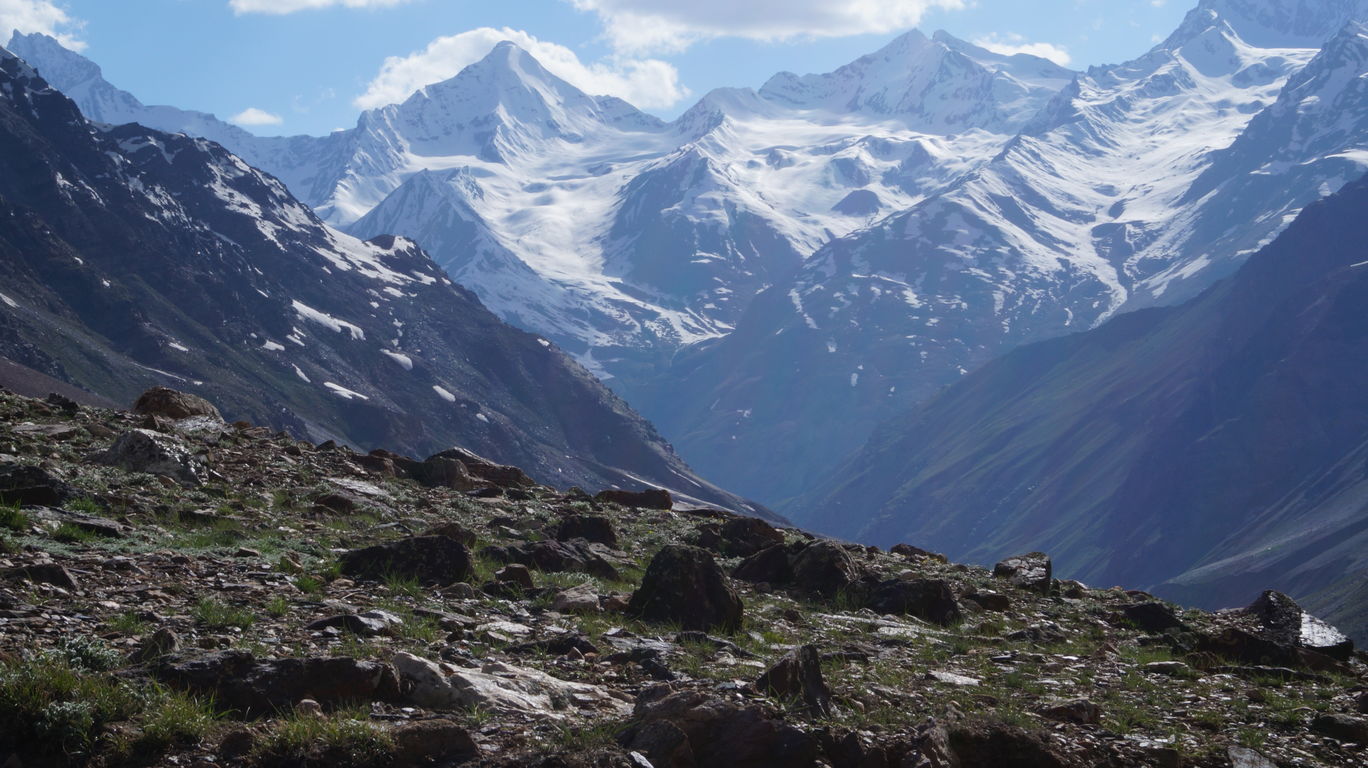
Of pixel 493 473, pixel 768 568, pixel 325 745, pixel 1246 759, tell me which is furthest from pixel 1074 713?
pixel 493 473

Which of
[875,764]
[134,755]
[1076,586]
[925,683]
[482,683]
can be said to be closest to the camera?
[134,755]

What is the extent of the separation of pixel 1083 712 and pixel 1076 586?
14720 millimetres

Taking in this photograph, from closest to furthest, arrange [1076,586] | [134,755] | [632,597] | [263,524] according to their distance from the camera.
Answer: [134,755]
[632,597]
[263,524]
[1076,586]

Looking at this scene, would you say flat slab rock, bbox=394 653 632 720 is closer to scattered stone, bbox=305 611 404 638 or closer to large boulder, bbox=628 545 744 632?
scattered stone, bbox=305 611 404 638

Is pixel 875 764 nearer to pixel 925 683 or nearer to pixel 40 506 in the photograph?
pixel 925 683

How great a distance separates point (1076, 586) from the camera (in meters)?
27.4

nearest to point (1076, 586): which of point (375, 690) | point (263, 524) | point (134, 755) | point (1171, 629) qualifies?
point (1171, 629)

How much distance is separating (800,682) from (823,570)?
35.2 feet

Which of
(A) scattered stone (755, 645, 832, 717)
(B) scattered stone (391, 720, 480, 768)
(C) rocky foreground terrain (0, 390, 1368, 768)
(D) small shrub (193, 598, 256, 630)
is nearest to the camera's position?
(B) scattered stone (391, 720, 480, 768)

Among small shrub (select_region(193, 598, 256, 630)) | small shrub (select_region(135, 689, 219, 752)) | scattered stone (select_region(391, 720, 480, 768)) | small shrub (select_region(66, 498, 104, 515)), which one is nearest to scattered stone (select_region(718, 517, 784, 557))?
small shrub (select_region(66, 498, 104, 515))

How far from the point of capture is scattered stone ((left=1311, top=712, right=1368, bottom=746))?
1349 cm

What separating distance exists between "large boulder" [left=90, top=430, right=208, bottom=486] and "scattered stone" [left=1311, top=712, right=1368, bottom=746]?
1942cm

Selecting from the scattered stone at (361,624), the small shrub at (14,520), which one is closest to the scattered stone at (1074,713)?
the scattered stone at (361,624)

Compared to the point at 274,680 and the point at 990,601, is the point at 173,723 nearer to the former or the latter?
the point at 274,680
